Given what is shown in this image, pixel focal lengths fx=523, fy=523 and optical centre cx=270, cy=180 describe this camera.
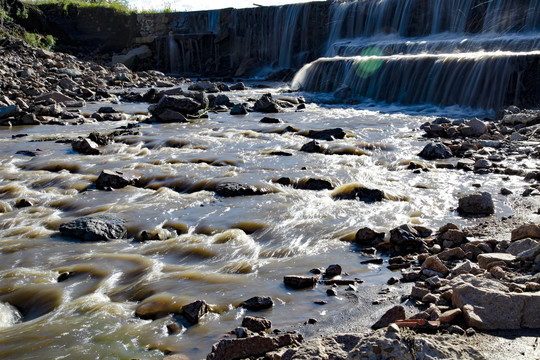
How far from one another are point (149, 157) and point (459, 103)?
372 inches

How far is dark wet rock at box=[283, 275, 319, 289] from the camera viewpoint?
13.1ft

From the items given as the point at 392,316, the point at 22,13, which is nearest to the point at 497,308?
the point at 392,316

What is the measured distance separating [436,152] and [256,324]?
21.2 ft

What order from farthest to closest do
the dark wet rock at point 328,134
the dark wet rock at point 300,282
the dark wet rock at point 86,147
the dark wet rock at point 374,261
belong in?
the dark wet rock at point 328,134, the dark wet rock at point 86,147, the dark wet rock at point 374,261, the dark wet rock at point 300,282

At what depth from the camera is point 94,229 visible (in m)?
5.34

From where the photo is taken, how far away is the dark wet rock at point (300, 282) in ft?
13.1

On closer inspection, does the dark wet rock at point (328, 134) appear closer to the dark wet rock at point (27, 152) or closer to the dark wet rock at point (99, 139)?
the dark wet rock at point (99, 139)

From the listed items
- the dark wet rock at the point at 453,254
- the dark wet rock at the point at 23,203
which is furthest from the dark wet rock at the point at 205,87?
the dark wet rock at the point at 453,254

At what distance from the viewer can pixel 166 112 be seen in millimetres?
13469

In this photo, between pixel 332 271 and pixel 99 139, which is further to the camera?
pixel 99 139

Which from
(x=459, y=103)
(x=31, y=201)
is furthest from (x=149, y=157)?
(x=459, y=103)

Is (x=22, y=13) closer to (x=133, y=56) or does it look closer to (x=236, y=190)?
(x=133, y=56)

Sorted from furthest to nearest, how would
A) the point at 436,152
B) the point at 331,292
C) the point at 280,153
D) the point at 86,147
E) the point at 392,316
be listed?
the point at 86,147 → the point at 280,153 → the point at 436,152 → the point at 331,292 → the point at 392,316

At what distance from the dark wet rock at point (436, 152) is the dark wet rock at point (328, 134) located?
2.17 m
